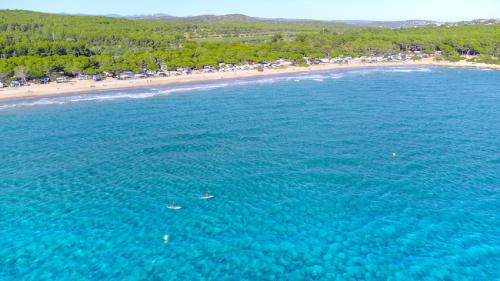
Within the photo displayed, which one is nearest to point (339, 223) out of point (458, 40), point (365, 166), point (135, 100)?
point (365, 166)

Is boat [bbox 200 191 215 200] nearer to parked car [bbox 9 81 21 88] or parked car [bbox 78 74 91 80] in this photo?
parked car [bbox 78 74 91 80]

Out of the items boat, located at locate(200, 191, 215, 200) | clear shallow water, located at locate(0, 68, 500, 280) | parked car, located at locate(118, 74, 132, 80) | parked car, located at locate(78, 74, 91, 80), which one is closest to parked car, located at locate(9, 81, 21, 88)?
parked car, located at locate(78, 74, 91, 80)

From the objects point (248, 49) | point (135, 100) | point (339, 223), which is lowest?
point (339, 223)

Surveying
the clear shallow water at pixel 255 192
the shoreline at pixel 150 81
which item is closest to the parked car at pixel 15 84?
the shoreline at pixel 150 81

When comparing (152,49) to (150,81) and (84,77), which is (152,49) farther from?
(150,81)

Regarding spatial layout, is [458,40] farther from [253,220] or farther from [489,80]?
[253,220]

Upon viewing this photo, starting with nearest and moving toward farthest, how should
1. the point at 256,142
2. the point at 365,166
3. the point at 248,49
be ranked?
the point at 365,166, the point at 256,142, the point at 248,49
